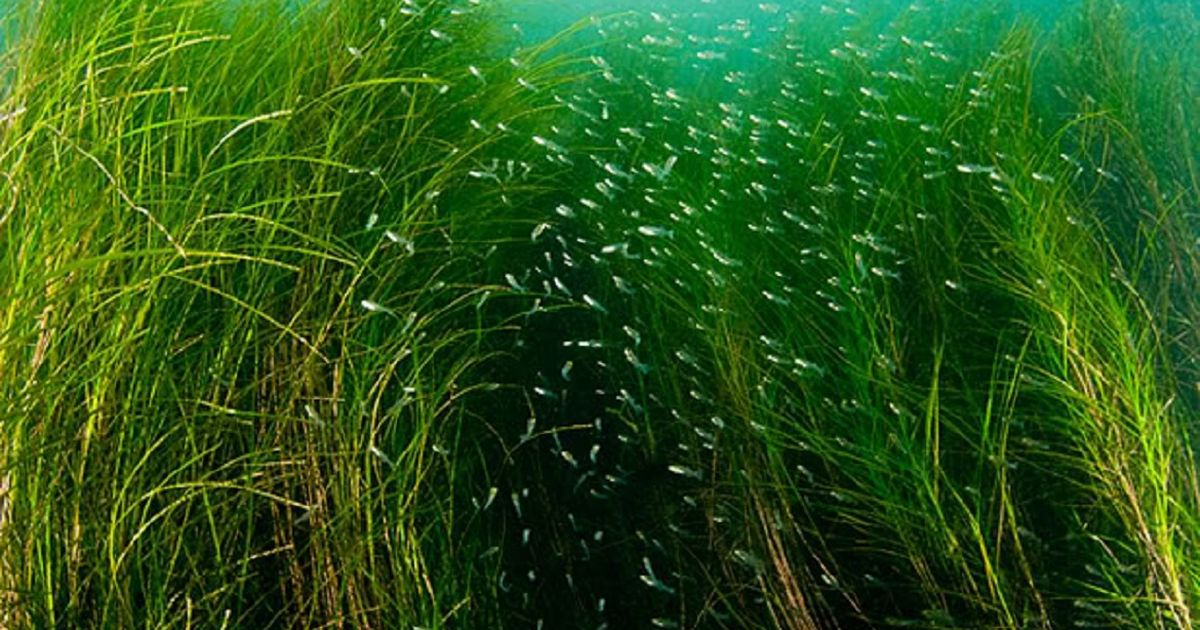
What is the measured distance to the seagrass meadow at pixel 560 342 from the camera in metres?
1.94

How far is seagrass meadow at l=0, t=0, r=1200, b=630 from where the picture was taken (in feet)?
6.38

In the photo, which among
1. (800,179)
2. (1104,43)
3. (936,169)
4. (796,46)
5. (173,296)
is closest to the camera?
(173,296)

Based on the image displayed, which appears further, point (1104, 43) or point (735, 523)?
point (1104, 43)

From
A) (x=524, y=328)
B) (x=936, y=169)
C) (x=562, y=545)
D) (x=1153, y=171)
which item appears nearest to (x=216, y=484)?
(x=562, y=545)

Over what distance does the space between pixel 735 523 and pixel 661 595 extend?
291 millimetres

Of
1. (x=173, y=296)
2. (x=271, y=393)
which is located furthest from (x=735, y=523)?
(x=173, y=296)

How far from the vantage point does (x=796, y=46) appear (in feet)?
13.8

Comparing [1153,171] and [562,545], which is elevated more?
[1153,171]

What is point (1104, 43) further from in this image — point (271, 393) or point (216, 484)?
point (216, 484)

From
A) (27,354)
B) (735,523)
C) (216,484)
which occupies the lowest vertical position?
(735,523)

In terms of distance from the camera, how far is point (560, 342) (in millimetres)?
3047

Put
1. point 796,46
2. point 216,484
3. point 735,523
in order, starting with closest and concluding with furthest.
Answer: point 216,484
point 735,523
point 796,46

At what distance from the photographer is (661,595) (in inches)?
107

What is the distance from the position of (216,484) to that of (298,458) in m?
0.33
